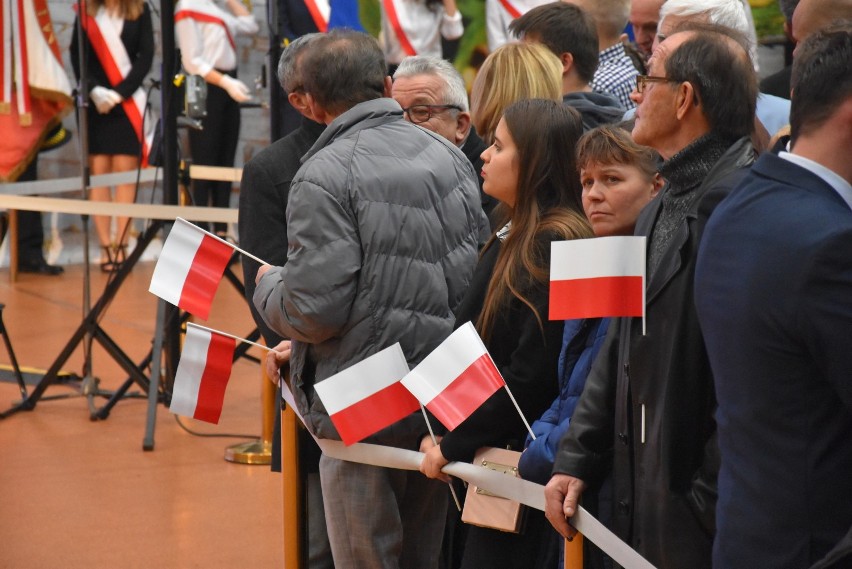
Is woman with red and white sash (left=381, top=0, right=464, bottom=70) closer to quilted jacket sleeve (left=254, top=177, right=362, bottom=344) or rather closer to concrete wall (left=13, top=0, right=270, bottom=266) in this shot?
concrete wall (left=13, top=0, right=270, bottom=266)

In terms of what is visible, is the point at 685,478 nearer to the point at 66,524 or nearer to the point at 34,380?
the point at 66,524

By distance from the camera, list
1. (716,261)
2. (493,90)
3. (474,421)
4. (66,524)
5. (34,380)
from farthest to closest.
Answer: (34,380) → (66,524) → (493,90) → (474,421) → (716,261)

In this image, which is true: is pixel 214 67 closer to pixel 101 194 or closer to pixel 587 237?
pixel 101 194

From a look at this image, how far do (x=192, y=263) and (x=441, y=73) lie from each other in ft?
3.54

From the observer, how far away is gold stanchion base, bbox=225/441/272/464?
5.30m

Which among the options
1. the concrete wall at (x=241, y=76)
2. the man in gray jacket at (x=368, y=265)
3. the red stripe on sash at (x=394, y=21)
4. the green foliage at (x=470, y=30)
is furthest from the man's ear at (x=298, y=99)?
the concrete wall at (x=241, y=76)

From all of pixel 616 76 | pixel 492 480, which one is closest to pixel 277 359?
pixel 492 480

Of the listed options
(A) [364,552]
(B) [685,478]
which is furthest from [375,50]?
(B) [685,478]

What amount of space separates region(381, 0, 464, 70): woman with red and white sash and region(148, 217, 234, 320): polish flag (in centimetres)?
508

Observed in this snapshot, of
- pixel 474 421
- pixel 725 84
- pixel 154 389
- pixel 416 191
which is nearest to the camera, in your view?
pixel 725 84

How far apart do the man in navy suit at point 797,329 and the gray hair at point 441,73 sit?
2.16 m

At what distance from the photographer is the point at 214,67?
8992mm

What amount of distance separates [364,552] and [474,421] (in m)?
0.49

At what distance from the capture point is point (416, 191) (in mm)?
2932
